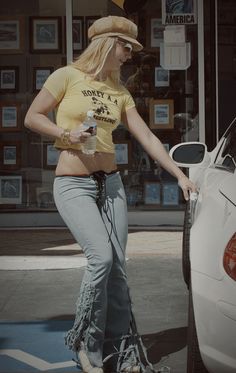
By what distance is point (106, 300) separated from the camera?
14.6 ft

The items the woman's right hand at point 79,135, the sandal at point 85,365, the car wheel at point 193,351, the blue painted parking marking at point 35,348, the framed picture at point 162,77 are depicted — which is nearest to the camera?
the car wheel at point 193,351

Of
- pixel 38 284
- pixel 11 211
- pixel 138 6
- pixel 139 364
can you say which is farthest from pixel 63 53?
pixel 139 364

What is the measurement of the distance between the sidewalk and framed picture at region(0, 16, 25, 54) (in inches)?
89.7

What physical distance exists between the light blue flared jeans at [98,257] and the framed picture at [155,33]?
5.51m

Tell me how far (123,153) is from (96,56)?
5.53 m

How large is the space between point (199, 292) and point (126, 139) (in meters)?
6.41

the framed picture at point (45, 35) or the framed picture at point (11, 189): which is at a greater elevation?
the framed picture at point (45, 35)

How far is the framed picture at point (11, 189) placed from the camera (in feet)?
33.2

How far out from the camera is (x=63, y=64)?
999cm

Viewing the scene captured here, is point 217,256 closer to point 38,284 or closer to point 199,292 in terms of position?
point 199,292

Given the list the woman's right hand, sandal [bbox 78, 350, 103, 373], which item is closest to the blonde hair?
the woman's right hand

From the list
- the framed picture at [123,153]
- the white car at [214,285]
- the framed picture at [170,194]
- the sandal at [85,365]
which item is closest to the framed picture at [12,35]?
the framed picture at [123,153]

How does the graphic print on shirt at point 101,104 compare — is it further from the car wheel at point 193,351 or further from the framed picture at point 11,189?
the framed picture at point 11,189

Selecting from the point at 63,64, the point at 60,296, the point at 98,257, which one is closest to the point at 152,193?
the point at 63,64
